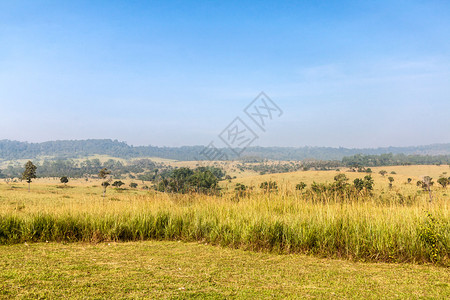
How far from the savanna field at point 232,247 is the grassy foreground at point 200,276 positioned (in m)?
0.02

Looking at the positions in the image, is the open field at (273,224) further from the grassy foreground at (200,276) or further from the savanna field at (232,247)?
the grassy foreground at (200,276)

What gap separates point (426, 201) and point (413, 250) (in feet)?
8.48

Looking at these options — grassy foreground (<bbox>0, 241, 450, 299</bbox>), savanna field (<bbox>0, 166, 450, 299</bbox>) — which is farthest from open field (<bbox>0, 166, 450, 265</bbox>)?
grassy foreground (<bbox>0, 241, 450, 299</bbox>)

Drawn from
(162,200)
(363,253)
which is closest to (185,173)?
(162,200)

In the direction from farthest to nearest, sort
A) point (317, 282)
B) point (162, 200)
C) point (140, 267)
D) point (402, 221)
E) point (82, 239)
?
point (162, 200), point (82, 239), point (402, 221), point (140, 267), point (317, 282)

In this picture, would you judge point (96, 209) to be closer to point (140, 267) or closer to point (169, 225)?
point (169, 225)

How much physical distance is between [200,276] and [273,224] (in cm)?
254

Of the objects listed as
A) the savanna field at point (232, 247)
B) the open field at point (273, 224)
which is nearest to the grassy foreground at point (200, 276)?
the savanna field at point (232, 247)

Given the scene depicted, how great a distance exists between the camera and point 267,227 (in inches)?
262

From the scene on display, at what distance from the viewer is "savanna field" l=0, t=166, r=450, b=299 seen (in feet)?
13.4

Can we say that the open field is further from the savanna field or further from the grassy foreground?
the grassy foreground

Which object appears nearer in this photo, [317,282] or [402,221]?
[317,282]

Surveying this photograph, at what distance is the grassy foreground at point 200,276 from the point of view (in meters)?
3.83

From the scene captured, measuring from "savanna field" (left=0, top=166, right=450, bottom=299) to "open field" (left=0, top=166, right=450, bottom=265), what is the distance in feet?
0.08
